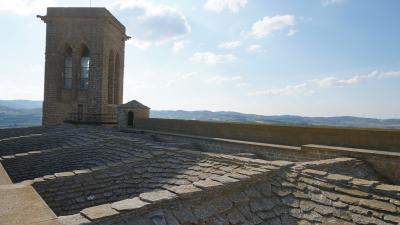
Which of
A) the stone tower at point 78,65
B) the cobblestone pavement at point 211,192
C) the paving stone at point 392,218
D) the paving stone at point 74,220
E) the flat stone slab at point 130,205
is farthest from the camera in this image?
the stone tower at point 78,65

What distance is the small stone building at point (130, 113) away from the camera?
66.2 feet

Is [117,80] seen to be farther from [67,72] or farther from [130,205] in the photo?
[130,205]

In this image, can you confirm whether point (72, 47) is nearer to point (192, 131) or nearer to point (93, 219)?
point (192, 131)

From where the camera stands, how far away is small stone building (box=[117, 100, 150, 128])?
20.2 metres

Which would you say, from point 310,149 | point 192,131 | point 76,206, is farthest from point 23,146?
point 310,149

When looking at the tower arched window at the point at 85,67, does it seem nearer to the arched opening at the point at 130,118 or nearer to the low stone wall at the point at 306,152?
the arched opening at the point at 130,118

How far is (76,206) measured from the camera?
5965 mm

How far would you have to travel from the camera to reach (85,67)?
23859 mm

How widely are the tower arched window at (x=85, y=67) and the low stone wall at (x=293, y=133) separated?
8.86 metres

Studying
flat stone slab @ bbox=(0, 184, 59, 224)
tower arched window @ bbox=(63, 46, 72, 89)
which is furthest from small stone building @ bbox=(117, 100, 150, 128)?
flat stone slab @ bbox=(0, 184, 59, 224)

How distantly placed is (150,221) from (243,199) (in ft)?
5.34

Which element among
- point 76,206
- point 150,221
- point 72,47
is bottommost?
point 76,206

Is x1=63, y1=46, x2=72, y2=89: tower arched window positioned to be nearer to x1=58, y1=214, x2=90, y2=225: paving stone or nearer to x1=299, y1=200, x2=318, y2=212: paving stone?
x1=58, y1=214, x2=90, y2=225: paving stone

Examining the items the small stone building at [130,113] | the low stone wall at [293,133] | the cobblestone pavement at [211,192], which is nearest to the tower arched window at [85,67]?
the small stone building at [130,113]
